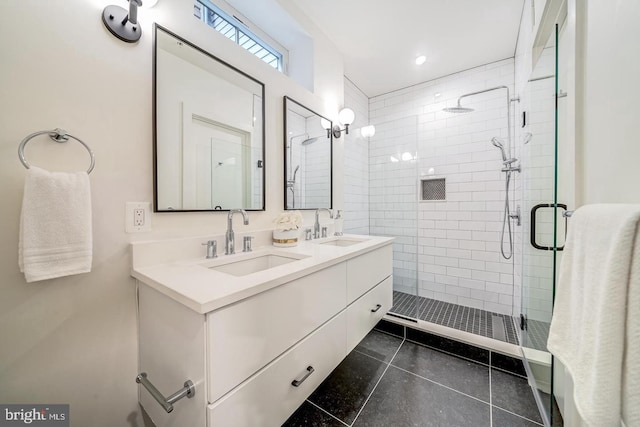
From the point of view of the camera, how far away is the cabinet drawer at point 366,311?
134 cm

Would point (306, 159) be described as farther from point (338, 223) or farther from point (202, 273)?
point (202, 273)

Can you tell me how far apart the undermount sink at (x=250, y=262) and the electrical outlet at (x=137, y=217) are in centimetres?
31

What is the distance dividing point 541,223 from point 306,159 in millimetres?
1577

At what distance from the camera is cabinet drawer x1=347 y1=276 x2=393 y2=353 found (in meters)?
1.34

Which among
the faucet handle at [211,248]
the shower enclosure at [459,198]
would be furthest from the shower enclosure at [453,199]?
the faucet handle at [211,248]

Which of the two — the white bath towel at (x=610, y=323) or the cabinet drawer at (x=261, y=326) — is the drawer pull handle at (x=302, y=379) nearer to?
the cabinet drawer at (x=261, y=326)

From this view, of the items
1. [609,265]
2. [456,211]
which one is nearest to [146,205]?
[609,265]

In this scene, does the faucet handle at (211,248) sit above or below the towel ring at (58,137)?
below

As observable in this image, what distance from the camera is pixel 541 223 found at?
135cm

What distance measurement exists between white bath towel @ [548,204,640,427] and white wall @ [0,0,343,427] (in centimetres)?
140

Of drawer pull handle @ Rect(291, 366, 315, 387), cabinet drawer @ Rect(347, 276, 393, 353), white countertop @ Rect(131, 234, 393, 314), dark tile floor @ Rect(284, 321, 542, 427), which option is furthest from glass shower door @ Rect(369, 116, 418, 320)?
drawer pull handle @ Rect(291, 366, 315, 387)

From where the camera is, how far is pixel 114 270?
94 cm

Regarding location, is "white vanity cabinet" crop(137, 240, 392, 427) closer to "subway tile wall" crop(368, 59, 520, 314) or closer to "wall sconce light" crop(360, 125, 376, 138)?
"subway tile wall" crop(368, 59, 520, 314)

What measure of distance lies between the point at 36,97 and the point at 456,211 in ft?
10.1
